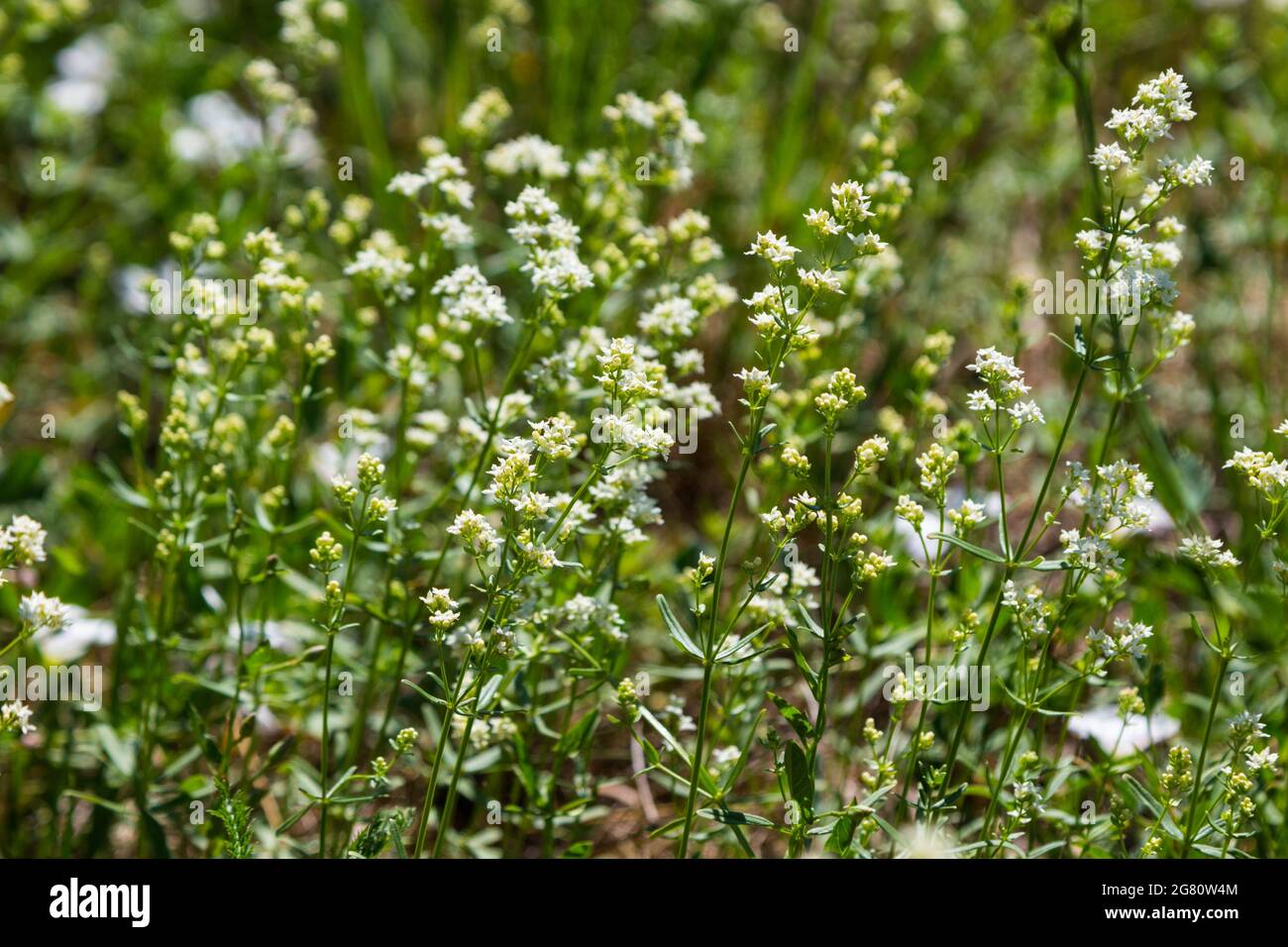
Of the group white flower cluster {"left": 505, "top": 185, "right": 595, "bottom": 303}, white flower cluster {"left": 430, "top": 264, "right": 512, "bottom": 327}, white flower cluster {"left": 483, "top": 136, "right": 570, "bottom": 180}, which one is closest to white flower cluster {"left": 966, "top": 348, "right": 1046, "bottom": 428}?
white flower cluster {"left": 505, "top": 185, "right": 595, "bottom": 303}

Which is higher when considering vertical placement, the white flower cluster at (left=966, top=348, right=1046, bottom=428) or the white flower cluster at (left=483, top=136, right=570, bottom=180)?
the white flower cluster at (left=483, top=136, right=570, bottom=180)

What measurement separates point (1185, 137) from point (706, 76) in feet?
6.08

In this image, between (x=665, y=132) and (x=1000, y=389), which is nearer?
(x=1000, y=389)

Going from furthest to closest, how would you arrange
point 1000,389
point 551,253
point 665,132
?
1. point 665,132
2. point 551,253
3. point 1000,389

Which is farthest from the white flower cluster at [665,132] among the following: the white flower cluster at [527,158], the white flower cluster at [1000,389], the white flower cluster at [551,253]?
the white flower cluster at [1000,389]

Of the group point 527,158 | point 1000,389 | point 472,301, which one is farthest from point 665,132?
point 1000,389

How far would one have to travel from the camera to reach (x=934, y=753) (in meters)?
2.50

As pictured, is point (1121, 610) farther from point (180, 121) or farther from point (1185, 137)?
point (180, 121)

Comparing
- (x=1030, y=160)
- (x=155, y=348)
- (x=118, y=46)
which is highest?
(x=118, y=46)

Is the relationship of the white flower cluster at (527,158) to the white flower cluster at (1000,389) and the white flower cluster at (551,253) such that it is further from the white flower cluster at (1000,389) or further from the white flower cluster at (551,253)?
the white flower cluster at (1000,389)

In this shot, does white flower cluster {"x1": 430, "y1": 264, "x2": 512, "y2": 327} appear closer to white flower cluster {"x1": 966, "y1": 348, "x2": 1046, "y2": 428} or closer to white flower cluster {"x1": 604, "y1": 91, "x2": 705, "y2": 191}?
white flower cluster {"x1": 604, "y1": 91, "x2": 705, "y2": 191}

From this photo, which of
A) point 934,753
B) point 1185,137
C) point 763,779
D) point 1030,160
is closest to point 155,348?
point 763,779

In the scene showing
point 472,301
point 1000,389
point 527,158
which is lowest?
point 1000,389

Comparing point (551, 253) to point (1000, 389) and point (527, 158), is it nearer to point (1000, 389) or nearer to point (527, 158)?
point (527, 158)
